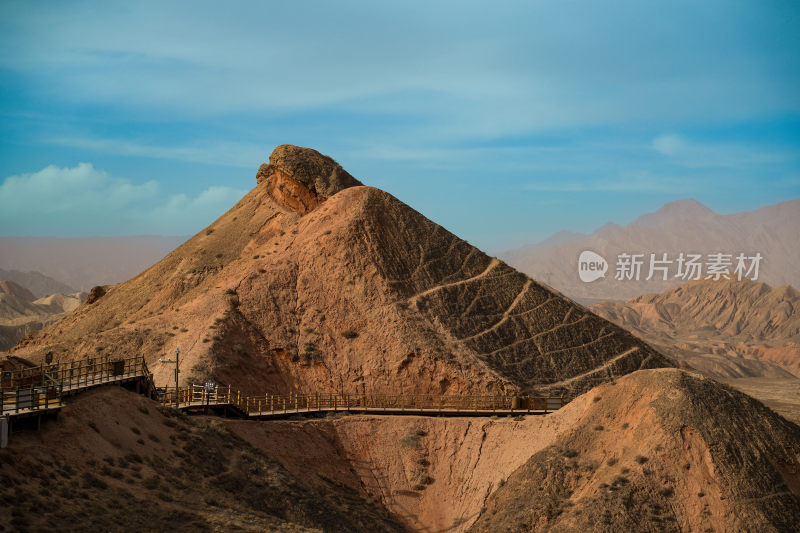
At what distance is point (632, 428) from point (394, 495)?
12.2 metres

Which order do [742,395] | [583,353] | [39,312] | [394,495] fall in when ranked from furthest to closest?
1. [39,312]
2. [583,353]
3. [394,495]
4. [742,395]

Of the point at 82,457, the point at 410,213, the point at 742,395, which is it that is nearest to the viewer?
the point at 82,457

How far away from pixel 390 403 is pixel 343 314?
732 cm

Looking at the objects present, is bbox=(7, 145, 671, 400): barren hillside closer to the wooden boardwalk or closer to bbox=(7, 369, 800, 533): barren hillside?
the wooden boardwalk

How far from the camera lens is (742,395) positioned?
41.1 m

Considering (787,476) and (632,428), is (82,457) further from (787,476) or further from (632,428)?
(787,476)

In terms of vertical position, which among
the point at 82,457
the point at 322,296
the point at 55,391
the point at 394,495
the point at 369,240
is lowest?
the point at 394,495

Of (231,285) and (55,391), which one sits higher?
(231,285)

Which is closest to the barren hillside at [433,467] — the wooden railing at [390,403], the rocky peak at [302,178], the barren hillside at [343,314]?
the wooden railing at [390,403]

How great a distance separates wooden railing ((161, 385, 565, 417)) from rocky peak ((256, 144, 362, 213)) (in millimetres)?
20357

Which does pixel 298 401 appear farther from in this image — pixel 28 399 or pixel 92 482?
pixel 92 482

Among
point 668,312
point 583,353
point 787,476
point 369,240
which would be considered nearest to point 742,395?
point 787,476

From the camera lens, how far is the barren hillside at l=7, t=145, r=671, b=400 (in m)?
52.2

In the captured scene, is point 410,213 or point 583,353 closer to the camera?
point 583,353
